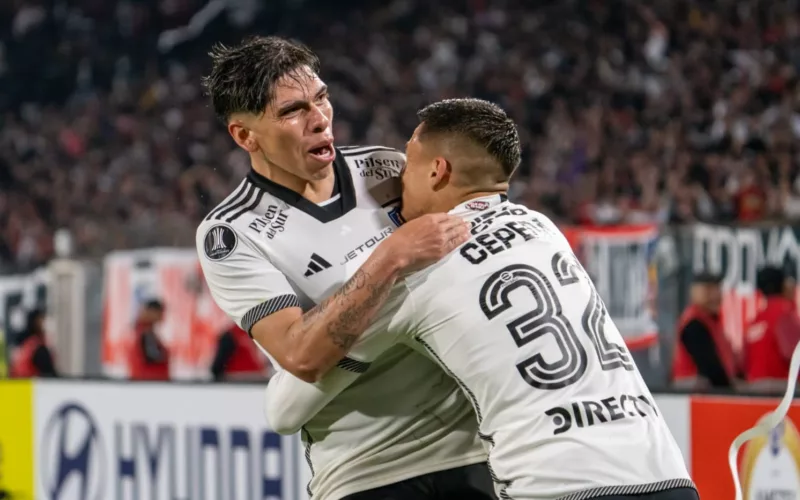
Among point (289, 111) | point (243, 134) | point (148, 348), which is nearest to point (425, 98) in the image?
point (148, 348)

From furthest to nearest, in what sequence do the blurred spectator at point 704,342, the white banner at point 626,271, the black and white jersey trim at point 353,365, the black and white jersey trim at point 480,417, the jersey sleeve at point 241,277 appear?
the white banner at point 626,271
the blurred spectator at point 704,342
the jersey sleeve at point 241,277
the black and white jersey trim at point 353,365
the black and white jersey trim at point 480,417

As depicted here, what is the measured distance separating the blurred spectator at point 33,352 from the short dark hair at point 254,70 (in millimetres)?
6273

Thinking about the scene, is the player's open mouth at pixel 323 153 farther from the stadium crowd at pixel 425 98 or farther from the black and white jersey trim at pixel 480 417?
the stadium crowd at pixel 425 98

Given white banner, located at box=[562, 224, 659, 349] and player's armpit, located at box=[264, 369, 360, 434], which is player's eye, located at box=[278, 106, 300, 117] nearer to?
player's armpit, located at box=[264, 369, 360, 434]

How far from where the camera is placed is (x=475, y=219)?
3.00m

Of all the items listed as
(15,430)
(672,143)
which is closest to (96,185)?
(672,143)

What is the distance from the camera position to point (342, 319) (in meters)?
2.93

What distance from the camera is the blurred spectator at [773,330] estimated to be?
7.49m

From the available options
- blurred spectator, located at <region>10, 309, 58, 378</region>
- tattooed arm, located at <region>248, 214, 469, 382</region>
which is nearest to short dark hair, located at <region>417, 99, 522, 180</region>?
tattooed arm, located at <region>248, 214, 469, 382</region>

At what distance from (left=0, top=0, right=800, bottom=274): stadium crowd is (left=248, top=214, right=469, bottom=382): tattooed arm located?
6.84 metres

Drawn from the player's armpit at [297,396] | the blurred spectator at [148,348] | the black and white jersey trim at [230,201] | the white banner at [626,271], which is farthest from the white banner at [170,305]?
the player's armpit at [297,396]

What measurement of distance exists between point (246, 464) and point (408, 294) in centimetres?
339

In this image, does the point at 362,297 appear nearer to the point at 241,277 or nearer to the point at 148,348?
the point at 241,277

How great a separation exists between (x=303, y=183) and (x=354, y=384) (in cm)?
58
